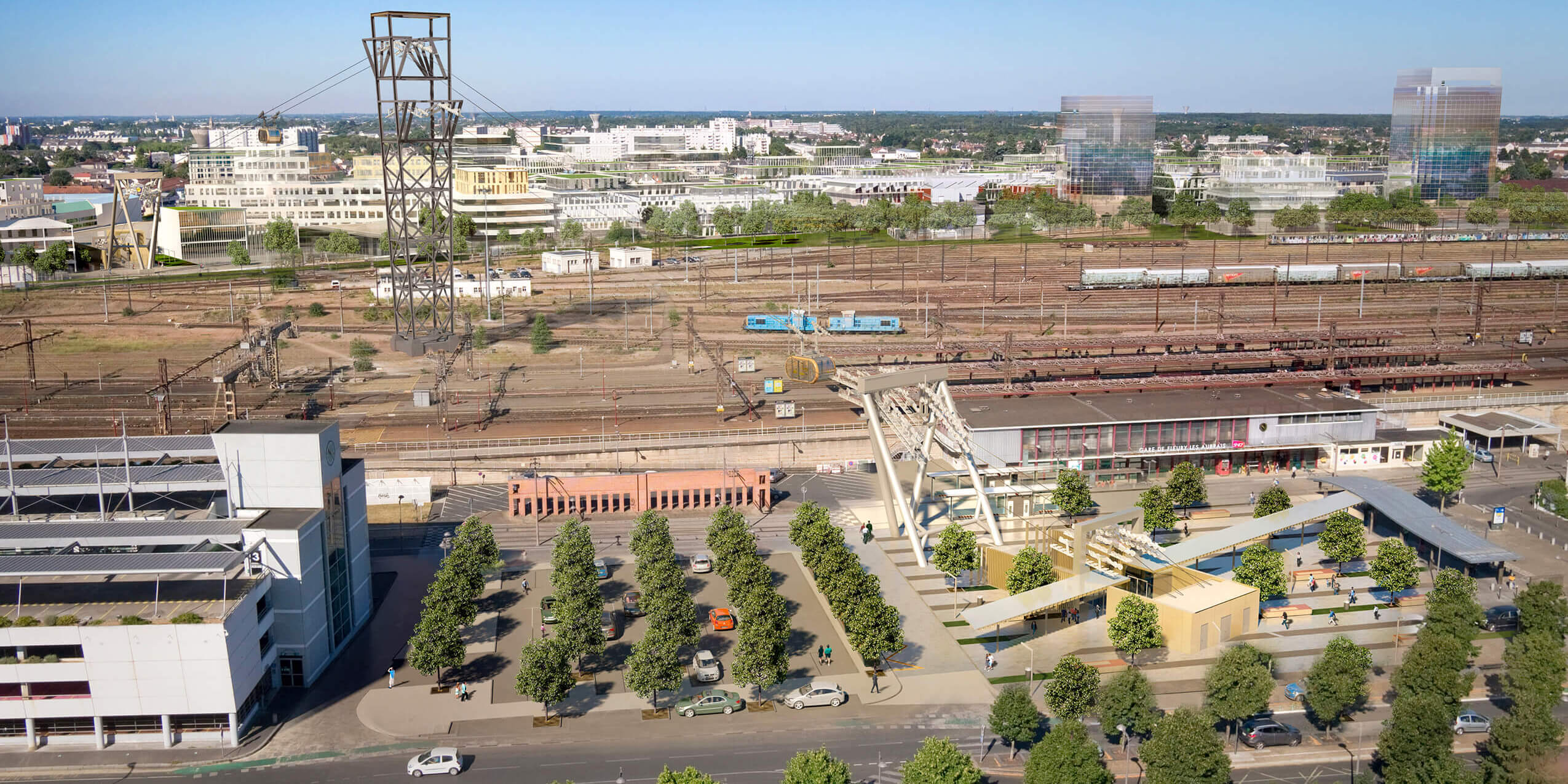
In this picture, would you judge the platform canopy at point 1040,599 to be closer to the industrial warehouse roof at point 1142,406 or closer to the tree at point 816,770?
the tree at point 816,770

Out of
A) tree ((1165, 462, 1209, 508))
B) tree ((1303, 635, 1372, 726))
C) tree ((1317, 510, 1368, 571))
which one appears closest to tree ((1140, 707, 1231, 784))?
tree ((1303, 635, 1372, 726))

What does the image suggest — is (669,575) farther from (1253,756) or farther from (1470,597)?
(1470,597)

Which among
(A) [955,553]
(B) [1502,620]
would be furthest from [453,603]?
(B) [1502,620]

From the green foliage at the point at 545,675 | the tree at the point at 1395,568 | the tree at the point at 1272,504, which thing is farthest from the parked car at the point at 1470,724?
the green foliage at the point at 545,675

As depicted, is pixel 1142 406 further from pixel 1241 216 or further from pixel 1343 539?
pixel 1241 216

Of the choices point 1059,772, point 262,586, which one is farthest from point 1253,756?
point 262,586

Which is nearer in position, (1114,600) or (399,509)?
(1114,600)
